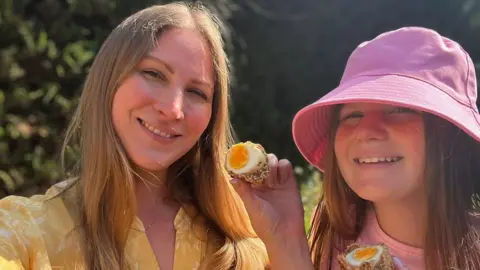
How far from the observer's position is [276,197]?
2.37m

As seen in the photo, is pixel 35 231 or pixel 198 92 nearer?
pixel 35 231

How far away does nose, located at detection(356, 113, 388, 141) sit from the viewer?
6.77 ft

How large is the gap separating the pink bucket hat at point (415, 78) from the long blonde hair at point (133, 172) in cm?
48

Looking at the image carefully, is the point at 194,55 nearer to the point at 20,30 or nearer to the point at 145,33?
the point at 145,33

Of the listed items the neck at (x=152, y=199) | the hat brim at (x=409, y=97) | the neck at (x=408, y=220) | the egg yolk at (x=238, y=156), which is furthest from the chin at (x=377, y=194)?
the neck at (x=152, y=199)

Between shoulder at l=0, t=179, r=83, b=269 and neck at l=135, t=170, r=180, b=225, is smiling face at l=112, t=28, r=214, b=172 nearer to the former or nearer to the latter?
neck at l=135, t=170, r=180, b=225

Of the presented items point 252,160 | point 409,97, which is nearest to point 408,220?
point 409,97

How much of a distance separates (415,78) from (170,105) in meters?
0.87

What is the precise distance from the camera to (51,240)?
2025 mm

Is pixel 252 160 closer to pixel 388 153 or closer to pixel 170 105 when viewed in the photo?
pixel 170 105

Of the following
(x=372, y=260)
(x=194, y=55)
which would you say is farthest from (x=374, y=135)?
(x=194, y=55)

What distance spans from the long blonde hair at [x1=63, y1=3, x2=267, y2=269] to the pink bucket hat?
0.48m

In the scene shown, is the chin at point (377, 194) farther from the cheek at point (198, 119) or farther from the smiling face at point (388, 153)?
the cheek at point (198, 119)

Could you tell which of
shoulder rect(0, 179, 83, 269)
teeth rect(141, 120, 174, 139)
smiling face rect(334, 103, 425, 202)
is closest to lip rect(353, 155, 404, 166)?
smiling face rect(334, 103, 425, 202)
